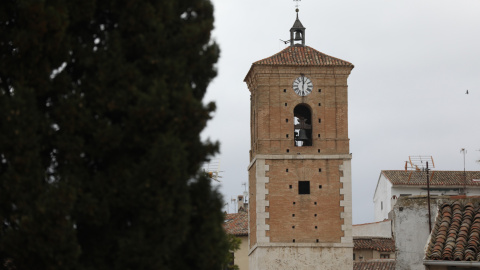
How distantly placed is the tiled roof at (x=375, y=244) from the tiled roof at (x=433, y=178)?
7.85 m

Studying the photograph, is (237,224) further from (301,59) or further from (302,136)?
(301,59)

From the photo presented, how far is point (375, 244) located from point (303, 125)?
1384cm

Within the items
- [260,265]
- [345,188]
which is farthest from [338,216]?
[260,265]

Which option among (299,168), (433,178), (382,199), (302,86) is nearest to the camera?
(299,168)

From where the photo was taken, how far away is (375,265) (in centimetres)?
4953

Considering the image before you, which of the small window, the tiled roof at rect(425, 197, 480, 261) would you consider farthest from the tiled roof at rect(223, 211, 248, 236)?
the tiled roof at rect(425, 197, 480, 261)

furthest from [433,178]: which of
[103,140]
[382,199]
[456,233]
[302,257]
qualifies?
[103,140]

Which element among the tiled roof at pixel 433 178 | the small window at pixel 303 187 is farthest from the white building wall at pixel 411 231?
the tiled roof at pixel 433 178

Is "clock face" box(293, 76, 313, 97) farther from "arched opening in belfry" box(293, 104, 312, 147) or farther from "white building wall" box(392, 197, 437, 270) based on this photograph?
"white building wall" box(392, 197, 437, 270)

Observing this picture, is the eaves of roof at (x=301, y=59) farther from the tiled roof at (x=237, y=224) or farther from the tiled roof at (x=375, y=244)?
the tiled roof at (x=375, y=244)

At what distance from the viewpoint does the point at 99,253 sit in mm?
11391

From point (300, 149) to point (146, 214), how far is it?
104ft

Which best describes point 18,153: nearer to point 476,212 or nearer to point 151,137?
point 151,137

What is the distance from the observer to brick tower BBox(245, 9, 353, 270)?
4172cm
